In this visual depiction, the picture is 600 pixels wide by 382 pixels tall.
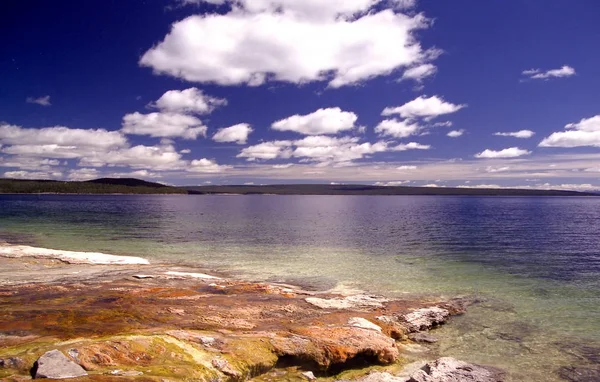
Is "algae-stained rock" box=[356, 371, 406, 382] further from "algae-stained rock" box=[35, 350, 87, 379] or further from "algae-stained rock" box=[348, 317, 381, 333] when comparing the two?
"algae-stained rock" box=[35, 350, 87, 379]

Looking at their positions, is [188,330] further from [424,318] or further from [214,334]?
[424,318]

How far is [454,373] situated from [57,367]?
40.0 ft

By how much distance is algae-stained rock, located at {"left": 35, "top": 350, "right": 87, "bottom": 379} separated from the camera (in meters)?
9.67

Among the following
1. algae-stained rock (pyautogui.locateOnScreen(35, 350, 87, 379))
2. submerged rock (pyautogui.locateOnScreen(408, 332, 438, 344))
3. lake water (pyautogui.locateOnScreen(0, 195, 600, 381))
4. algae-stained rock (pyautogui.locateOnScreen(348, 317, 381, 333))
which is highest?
algae-stained rock (pyautogui.locateOnScreen(35, 350, 87, 379))

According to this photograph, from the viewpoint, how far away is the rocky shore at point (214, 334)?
1104cm

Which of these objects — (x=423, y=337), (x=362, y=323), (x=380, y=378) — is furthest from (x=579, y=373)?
(x=362, y=323)

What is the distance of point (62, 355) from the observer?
34.9 ft

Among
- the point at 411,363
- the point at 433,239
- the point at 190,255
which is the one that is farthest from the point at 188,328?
the point at 433,239

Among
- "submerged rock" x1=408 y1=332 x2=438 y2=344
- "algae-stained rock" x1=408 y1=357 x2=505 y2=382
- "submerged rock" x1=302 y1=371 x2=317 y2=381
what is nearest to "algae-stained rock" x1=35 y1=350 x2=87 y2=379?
"submerged rock" x1=302 y1=371 x2=317 y2=381

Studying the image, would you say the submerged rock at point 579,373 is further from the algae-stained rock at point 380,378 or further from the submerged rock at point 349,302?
the submerged rock at point 349,302

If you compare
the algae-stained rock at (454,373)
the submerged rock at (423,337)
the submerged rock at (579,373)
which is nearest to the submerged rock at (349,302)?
the submerged rock at (423,337)

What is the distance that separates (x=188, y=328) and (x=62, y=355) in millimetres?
4984

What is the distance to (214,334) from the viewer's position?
1451cm

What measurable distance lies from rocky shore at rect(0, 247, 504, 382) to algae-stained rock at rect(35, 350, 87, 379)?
2 cm
